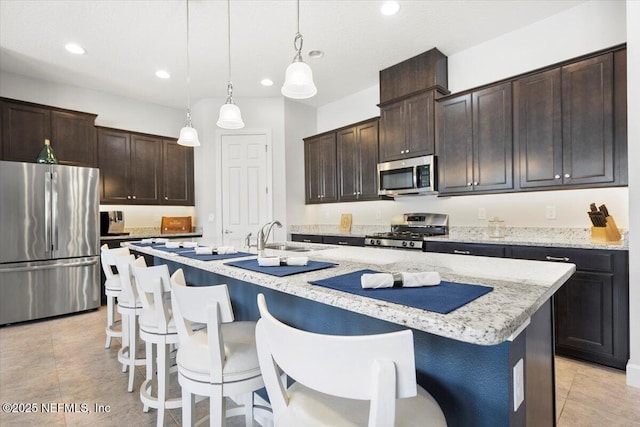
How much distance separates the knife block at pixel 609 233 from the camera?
241 centimetres

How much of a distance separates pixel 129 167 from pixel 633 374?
5758 mm

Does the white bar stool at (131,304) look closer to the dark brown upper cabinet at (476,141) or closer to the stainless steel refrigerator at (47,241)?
the stainless steel refrigerator at (47,241)

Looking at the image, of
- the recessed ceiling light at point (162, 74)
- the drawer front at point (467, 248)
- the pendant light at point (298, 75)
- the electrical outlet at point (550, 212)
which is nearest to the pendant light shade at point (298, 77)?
the pendant light at point (298, 75)

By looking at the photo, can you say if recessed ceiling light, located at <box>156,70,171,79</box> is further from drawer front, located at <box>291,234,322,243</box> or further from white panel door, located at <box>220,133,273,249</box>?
drawer front, located at <box>291,234,322,243</box>

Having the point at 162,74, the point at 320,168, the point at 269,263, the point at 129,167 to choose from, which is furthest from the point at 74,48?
the point at 269,263

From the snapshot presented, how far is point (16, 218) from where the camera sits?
3432 mm

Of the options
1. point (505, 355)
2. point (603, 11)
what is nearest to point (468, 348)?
point (505, 355)

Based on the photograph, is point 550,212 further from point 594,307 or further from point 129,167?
point 129,167

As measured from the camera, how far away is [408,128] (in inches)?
146

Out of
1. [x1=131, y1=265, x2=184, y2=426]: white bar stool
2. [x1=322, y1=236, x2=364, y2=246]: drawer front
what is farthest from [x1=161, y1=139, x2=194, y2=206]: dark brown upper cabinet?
[x1=131, y1=265, x2=184, y2=426]: white bar stool

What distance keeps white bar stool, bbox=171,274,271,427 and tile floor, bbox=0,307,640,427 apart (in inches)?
31.0

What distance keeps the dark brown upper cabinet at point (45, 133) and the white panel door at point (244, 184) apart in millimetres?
1736

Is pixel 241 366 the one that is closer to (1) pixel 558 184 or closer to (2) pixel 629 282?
(2) pixel 629 282

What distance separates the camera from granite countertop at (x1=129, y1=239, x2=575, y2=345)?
0.67 m
